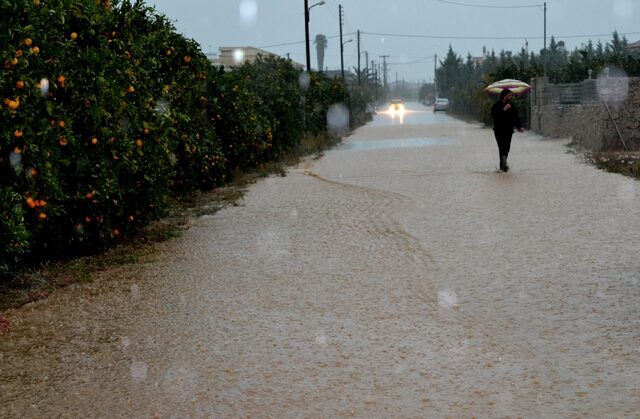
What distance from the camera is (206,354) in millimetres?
5508

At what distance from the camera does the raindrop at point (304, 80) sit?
1105 inches

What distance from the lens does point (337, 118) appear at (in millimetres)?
38531

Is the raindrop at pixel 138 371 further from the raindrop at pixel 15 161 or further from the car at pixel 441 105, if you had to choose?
the car at pixel 441 105

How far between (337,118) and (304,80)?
9783 mm

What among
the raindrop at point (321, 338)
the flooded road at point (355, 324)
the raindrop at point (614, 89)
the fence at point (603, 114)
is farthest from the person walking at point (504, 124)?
the raindrop at point (321, 338)

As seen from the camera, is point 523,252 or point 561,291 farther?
point 523,252

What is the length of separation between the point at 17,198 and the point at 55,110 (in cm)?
124

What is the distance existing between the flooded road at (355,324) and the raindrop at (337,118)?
80.7 feet

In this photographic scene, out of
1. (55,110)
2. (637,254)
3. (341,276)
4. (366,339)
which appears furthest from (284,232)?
(366,339)

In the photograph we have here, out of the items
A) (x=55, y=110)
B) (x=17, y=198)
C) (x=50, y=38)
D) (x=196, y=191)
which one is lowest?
(x=196, y=191)

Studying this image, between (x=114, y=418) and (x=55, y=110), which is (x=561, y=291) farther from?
(x=55, y=110)

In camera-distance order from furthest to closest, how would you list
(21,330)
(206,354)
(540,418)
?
(21,330) < (206,354) < (540,418)

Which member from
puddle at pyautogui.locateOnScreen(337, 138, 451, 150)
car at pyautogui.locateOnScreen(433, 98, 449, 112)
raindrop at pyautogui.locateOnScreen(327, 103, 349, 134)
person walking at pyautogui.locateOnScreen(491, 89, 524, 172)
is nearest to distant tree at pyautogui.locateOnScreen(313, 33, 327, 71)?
car at pyautogui.locateOnScreen(433, 98, 449, 112)

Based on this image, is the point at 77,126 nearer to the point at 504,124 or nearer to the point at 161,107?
the point at 161,107
